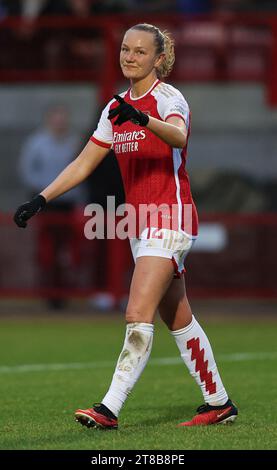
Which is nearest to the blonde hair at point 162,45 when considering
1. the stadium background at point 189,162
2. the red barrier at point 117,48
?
the stadium background at point 189,162

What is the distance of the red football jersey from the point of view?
23.1 ft

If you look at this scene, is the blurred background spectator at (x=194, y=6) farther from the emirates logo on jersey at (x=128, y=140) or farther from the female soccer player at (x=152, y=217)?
the emirates logo on jersey at (x=128, y=140)

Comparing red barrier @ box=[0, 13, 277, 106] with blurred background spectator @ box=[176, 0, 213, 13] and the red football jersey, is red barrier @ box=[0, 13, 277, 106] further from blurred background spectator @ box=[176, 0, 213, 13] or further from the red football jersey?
the red football jersey

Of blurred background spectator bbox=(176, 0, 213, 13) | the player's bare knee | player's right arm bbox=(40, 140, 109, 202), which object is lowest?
the player's bare knee

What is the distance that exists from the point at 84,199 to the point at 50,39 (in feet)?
7.60

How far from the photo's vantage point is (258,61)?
15758 mm

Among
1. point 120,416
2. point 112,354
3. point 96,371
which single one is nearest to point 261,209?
point 112,354

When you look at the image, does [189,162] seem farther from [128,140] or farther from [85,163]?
[128,140]

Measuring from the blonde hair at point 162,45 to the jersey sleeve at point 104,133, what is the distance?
0.39 m

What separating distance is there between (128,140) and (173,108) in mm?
359

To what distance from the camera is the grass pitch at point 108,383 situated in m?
6.68

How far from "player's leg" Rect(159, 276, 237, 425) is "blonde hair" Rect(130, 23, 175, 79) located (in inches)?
49.7

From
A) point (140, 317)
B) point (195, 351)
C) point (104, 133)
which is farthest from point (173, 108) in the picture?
point (195, 351)

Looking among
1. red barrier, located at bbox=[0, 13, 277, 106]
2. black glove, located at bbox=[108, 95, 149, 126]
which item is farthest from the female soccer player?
red barrier, located at bbox=[0, 13, 277, 106]
